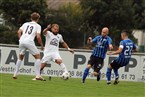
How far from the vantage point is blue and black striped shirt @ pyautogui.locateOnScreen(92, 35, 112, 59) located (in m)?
18.4

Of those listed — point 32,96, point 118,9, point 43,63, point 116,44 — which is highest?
point 118,9

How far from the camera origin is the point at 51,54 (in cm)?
1778

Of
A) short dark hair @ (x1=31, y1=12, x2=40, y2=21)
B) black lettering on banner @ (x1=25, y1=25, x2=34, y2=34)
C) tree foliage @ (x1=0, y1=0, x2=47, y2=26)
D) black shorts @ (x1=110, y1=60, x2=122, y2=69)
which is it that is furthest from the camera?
tree foliage @ (x1=0, y1=0, x2=47, y2=26)

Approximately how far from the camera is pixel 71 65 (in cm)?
2370

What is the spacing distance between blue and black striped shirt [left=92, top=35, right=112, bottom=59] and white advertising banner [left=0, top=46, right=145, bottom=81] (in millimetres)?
4931

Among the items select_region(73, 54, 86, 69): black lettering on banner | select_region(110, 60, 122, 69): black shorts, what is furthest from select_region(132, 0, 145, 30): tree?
select_region(110, 60, 122, 69): black shorts

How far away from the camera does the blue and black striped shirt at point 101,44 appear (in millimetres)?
18422

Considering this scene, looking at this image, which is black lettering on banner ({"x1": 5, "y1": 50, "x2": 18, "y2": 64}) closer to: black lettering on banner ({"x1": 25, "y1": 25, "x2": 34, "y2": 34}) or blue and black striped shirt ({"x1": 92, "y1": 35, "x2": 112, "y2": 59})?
blue and black striped shirt ({"x1": 92, "y1": 35, "x2": 112, "y2": 59})

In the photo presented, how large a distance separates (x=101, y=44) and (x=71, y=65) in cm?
533

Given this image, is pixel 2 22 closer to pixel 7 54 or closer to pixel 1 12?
pixel 1 12

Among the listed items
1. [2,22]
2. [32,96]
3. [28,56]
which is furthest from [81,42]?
[32,96]

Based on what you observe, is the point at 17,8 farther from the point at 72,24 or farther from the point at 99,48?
the point at 99,48

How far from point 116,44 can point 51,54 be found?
58.1m

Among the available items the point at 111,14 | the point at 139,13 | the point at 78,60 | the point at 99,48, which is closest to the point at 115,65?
the point at 99,48
